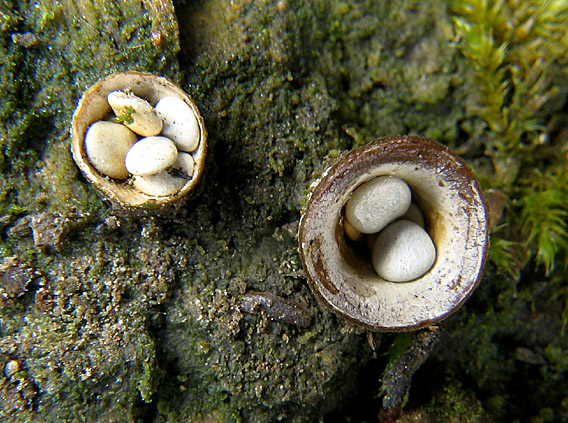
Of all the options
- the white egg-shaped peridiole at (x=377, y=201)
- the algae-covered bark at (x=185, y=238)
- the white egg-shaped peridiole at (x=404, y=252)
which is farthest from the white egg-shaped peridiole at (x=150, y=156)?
the white egg-shaped peridiole at (x=404, y=252)

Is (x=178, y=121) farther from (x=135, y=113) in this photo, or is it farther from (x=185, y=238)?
(x=185, y=238)

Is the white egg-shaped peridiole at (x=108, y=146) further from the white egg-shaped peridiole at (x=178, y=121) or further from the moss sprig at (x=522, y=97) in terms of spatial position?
the moss sprig at (x=522, y=97)

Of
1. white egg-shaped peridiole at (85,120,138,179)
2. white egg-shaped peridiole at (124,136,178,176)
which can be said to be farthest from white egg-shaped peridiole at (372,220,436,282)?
white egg-shaped peridiole at (85,120,138,179)

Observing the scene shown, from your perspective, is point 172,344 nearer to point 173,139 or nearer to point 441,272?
point 173,139

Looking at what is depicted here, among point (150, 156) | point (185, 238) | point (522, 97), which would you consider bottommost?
point (522, 97)

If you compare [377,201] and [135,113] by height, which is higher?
[135,113]

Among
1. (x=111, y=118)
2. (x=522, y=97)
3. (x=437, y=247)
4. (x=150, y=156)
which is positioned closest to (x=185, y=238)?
(x=150, y=156)

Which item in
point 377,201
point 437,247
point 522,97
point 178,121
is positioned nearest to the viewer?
point 178,121

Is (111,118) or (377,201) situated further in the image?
(377,201)
